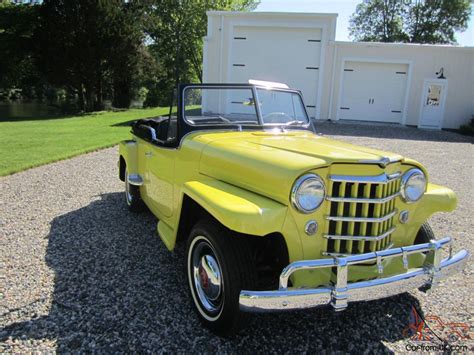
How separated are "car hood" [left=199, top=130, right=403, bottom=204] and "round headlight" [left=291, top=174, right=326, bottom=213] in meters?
0.04

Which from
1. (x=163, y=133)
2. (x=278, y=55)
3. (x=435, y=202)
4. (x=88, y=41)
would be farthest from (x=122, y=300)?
(x=88, y=41)

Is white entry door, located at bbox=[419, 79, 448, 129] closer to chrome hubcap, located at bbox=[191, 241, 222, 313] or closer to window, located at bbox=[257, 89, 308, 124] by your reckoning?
window, located at bbox=[257, 89, 308, 124]

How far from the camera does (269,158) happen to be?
8.66ft

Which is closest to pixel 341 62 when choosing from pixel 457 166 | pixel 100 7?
pixel 457 166

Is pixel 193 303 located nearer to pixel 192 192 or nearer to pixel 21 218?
pixel 192 192

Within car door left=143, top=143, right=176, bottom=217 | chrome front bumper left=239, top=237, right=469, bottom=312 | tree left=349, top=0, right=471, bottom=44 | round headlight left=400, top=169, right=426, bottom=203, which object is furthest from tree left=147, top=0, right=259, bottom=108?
chrome front bumper left=239, top=237, right=469, bottom=312

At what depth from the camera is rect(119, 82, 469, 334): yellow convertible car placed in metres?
2.26

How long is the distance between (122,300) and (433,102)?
16764 millimetres

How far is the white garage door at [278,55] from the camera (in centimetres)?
1577

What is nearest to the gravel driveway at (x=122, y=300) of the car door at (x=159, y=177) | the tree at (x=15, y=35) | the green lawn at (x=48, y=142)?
the car door at (x=159, y=177)

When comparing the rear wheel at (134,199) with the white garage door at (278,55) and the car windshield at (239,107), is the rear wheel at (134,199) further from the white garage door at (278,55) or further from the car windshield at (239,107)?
the white garage door at (278,55)

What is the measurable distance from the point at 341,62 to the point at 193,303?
49.6 feet

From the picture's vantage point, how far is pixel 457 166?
924cm

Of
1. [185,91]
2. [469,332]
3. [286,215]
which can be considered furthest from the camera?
[185,91]
